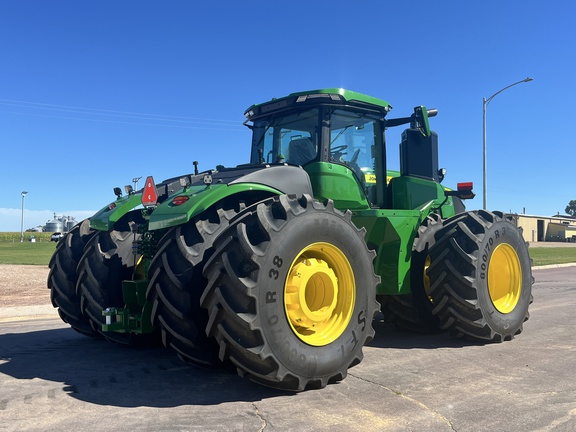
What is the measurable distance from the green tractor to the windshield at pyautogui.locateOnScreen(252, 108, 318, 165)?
20 mm

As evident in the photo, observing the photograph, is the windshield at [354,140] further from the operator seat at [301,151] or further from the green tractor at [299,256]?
the operator seat at [301,151]

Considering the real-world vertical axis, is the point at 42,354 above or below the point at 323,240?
below

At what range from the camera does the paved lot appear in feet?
12.2

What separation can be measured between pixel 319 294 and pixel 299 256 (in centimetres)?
44

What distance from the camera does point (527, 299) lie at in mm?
7070

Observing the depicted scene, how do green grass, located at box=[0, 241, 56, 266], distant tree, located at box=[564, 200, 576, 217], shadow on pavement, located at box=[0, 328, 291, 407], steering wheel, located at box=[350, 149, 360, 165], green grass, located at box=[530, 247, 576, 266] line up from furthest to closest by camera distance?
distant tree, located at box=[564, 200, 576, 217]
green grass, located at box=[530, 247, 576, 266]
green grass, located at box=[0, 241, 56, 266]
steering wheel, located at box=[350, 149, 360, 165]
shadow on pavement, located at box=[0, 328, 291, 407]

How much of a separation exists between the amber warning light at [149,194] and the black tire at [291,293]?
4.53ft

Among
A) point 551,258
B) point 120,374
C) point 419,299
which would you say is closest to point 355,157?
point 419,299

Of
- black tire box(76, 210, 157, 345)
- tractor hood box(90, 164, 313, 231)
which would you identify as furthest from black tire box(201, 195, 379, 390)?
black tire box(76, 210, 157, 345)

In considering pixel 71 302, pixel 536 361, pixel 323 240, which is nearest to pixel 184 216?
pixel 323 240

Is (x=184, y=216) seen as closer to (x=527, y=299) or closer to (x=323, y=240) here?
(x=323, y=240)

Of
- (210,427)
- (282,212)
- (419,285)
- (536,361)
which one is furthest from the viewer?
(419,285)

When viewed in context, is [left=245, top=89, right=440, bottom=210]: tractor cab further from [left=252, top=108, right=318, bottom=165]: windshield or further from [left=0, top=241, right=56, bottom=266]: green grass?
[left=0, top=241, right=56, bottom=266]: green grass

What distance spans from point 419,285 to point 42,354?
15.5ft
